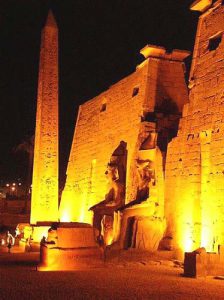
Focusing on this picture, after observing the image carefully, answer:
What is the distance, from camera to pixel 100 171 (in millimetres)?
18688

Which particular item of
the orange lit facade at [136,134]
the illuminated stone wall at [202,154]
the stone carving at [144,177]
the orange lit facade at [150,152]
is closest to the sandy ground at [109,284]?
the illuminated stone wall at [202,154]

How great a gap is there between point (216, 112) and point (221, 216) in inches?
98.1

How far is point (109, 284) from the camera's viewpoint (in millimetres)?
8336

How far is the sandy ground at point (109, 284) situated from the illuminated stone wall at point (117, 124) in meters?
4.46

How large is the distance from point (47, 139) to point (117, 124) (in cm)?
262

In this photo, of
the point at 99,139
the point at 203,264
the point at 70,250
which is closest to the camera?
the point at 203,264

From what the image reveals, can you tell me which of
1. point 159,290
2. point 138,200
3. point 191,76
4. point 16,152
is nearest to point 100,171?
point 138,200

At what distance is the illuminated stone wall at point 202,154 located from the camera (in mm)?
11273

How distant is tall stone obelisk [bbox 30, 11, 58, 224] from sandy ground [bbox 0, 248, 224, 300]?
624cm

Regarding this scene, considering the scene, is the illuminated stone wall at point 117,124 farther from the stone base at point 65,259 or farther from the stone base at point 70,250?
the stone base at point 65,259

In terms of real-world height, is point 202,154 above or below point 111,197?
above

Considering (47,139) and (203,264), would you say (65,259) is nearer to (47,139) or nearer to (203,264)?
(203,264)

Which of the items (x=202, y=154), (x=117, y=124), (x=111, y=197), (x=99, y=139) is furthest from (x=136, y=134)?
(x=202, y=154)

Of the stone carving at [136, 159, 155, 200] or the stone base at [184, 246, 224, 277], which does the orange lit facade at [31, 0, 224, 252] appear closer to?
the stone carving at [136, 159, 155, 200]
